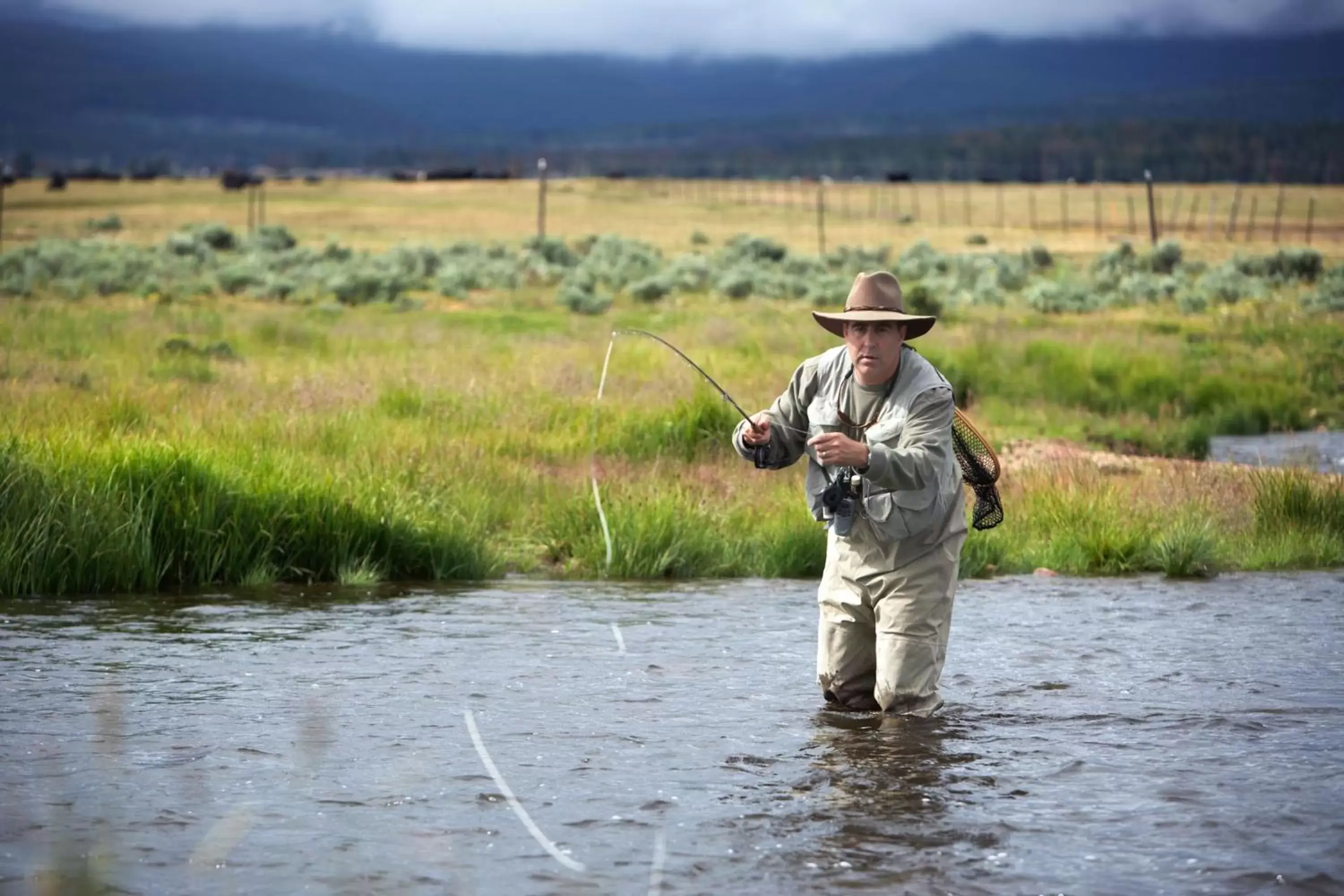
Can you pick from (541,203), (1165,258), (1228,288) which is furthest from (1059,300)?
(541,203)

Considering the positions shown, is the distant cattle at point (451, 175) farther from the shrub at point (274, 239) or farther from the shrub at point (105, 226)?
the shrub at point (274, 239)

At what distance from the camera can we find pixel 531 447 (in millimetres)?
14984

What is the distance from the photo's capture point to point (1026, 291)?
41.5 metres

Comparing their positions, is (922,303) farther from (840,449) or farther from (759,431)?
(840,449)

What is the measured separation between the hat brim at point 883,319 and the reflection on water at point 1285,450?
7918 mm

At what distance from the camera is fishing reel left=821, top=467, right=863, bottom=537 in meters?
7.09

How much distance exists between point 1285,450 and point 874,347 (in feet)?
35.3

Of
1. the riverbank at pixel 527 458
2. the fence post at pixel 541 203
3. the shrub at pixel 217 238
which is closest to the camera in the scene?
the riverbank at pixel 527 458

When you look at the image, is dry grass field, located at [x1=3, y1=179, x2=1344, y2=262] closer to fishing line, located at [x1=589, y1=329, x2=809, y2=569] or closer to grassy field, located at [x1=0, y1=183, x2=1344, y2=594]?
grassy field, located at [x1=0, y1=183, x2=1344, y2=594]

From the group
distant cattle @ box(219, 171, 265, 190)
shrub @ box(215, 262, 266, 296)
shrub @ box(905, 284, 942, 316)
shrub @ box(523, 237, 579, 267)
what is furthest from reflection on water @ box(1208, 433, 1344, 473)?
distant cattle @ box(219, 171, 265, 190)

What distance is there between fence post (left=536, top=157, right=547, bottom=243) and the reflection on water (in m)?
32.0

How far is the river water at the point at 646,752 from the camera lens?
5.85m

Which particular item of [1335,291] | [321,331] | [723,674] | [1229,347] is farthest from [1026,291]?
[723,674]

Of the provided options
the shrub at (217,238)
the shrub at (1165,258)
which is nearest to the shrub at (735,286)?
the shrub at (1165,258)
